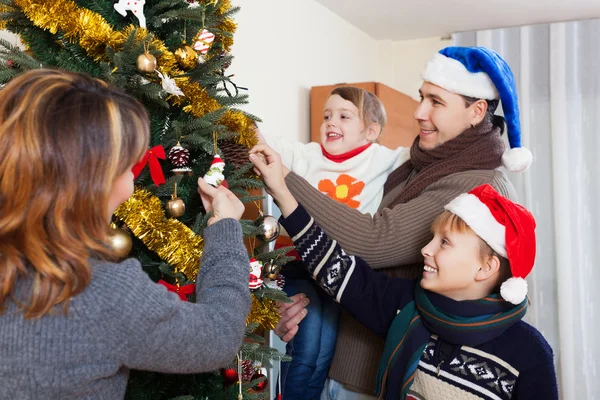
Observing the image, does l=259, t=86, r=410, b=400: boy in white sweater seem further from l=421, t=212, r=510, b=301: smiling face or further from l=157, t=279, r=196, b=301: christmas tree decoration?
l=157, t=279, r=196, b=301: christmas tree decoration

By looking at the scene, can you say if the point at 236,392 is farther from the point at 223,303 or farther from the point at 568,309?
the point at 568,309

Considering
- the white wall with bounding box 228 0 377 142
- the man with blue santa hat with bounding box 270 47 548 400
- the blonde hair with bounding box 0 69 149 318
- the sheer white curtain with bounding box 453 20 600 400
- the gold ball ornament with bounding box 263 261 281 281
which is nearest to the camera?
the blonde hair with bounding box 0 69 149 318

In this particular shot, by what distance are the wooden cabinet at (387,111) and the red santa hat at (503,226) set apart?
2.09 m

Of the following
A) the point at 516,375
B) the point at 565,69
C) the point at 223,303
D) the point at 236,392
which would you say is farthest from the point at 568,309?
the point at 223,303

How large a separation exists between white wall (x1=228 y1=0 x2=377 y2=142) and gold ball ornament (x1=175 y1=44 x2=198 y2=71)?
1.91m

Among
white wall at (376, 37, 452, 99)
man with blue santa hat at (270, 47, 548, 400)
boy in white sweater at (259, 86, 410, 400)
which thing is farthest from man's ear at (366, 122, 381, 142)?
white wall at (376, 37, 452, 99)

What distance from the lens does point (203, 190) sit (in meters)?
1.21

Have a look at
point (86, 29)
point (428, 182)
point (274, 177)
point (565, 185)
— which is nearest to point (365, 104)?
point (428, 182)

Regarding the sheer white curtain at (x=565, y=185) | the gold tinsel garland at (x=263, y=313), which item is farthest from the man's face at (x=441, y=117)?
the sheer white curtain at (x=565, y=185)

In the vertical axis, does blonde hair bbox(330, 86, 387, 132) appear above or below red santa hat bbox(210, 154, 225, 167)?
above

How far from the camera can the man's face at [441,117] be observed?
1751mm

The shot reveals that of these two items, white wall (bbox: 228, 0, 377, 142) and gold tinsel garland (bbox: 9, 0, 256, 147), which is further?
white wall (bbox: 228, 0, 377, 142)

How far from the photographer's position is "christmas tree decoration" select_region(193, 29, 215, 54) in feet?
4.05

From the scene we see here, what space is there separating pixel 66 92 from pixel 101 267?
0.24 m
